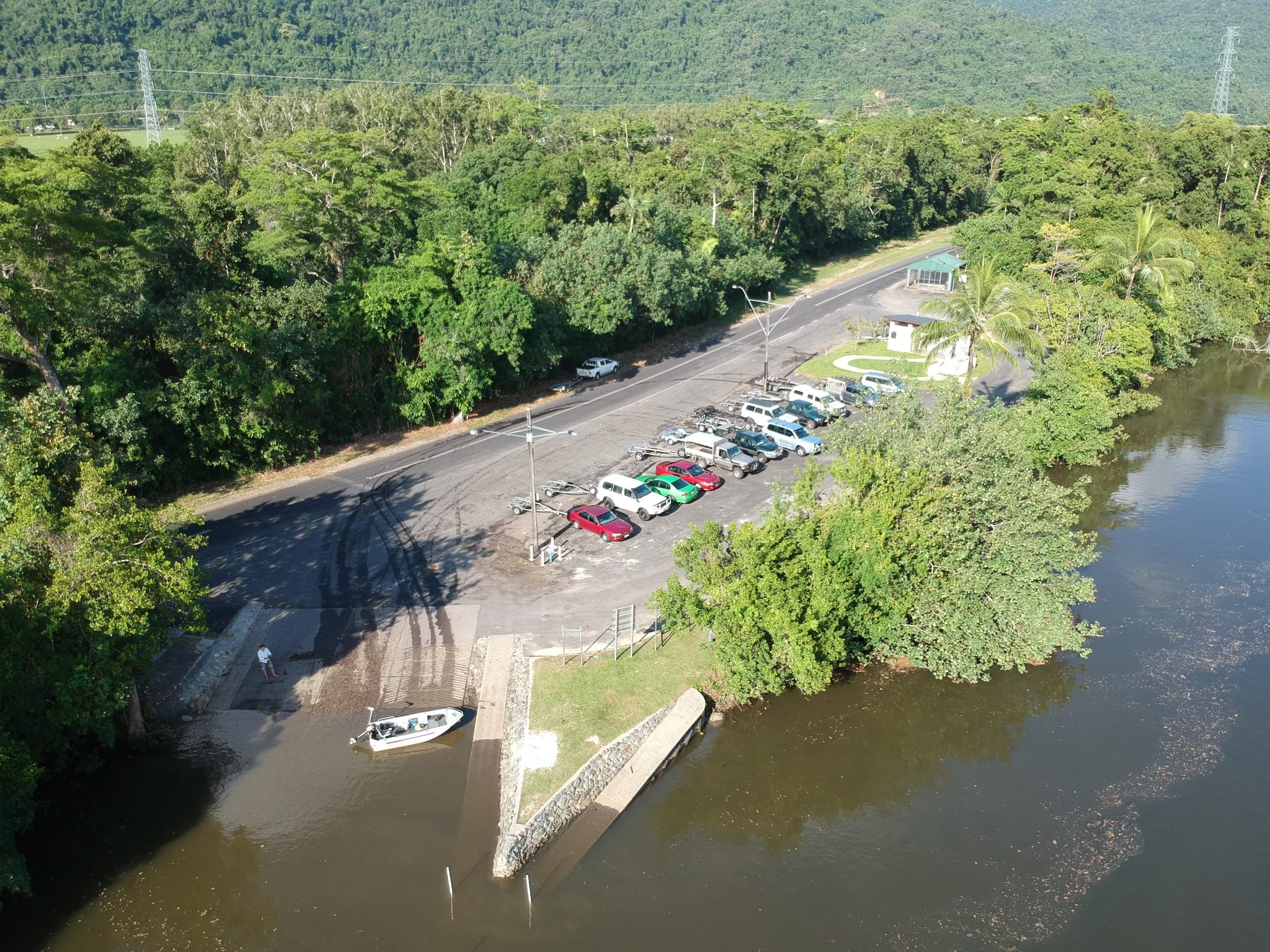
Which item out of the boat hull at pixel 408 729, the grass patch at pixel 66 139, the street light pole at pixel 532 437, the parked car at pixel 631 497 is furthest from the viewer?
the grass patch at pixel 66 139

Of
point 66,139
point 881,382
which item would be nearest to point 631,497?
point 881,382

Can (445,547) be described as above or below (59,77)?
below

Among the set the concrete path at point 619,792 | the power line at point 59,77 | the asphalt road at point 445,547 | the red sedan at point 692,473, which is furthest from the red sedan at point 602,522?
the power line at point 59,77

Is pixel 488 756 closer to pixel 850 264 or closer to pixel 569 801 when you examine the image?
pixel 569 801

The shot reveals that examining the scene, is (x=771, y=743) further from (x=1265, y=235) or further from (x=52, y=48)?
(x=52, y=48)

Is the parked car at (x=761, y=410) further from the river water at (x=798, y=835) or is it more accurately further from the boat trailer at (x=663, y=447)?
the river water at (x=798, y=835)

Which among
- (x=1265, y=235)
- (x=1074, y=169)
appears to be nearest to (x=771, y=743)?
(x=1074, y=169)
